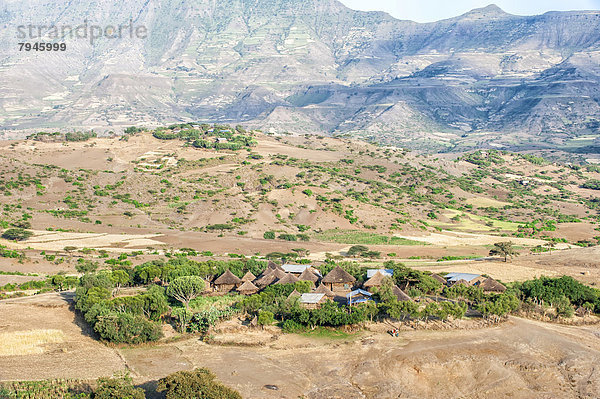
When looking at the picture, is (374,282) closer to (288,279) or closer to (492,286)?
(288,279)

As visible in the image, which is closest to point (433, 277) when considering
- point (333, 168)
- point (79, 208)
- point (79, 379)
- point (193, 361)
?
point (193, 361)

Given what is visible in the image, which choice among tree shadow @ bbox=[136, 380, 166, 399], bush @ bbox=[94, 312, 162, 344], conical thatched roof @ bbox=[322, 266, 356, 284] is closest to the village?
conical thatched roof @ bbox=[322, 266, 356, 284]

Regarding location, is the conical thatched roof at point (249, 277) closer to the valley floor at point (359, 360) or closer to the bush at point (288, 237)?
the valley floor at point (359, 360)

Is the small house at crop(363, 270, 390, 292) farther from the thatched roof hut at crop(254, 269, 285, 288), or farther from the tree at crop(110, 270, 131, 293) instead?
the tree at crop(110, 270, 131, 293)

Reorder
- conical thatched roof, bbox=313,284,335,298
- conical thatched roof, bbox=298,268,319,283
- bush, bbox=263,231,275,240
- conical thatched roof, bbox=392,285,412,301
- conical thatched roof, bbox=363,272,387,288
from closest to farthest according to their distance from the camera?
conical thatched roof, bbox=392,285,412,301, conical thatched roof, bbox=313,284,335,298, conical thatched roof, bbox=363,272,387,288, conical thatched roof, bbox=298,268,319,283, bush, bbox=263,231,275,240

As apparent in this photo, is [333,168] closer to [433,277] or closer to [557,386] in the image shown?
[433,277]

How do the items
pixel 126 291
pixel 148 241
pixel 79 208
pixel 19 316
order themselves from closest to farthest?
pixel 19 316 < pixel 126 291 < pixel 148 241 < pixel 79 208
